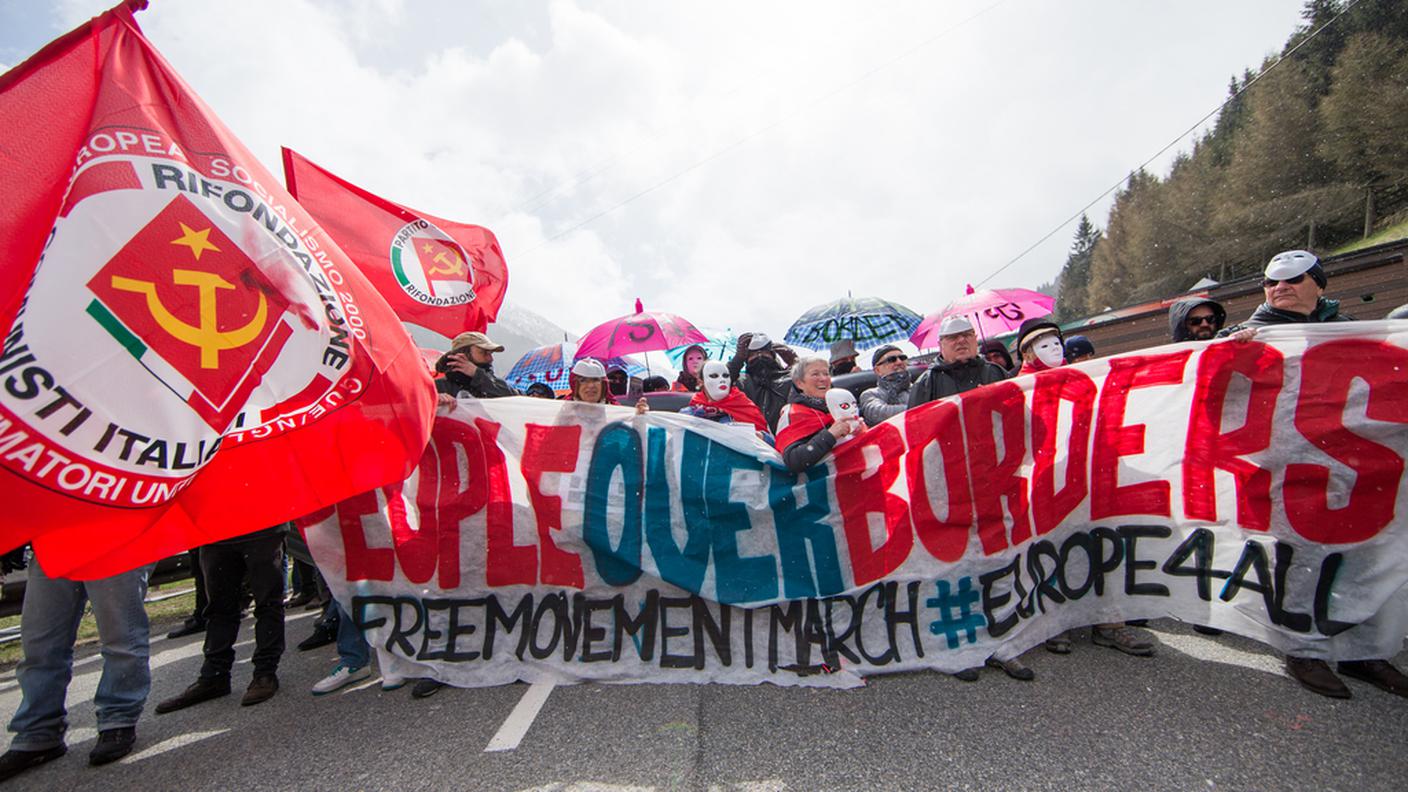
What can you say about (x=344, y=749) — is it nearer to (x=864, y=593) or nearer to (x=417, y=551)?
(x=417, y=551)

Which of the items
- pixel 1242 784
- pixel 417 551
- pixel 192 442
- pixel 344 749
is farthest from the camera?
pixel 417 551

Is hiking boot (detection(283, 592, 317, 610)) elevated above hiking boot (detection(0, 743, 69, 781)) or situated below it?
below

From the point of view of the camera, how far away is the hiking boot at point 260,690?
127 inches

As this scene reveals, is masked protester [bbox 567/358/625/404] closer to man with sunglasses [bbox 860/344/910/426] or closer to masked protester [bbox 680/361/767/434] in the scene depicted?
masked protester [bbox 680/361/767/434]

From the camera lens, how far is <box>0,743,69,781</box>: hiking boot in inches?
105

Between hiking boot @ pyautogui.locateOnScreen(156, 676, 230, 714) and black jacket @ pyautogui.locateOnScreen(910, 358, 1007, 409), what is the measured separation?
438cm

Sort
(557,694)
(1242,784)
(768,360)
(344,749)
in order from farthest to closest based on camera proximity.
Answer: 1. (768,360)
2. (557,694)
3. (344,749)
4. (1242,784)

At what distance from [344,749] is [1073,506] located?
12.1ft

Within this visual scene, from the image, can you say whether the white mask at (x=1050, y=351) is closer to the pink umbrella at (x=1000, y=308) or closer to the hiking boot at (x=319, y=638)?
the pink umbrella at (x=1000, y=308)

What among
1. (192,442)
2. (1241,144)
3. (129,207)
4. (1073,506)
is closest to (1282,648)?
(1073,506)

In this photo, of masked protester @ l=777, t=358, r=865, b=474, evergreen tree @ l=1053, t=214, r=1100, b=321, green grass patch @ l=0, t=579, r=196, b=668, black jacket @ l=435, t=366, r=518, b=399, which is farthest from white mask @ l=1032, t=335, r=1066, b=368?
evergreen tree @ l=1053, t=214, r=1100, b=321

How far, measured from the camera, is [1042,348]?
143 inches

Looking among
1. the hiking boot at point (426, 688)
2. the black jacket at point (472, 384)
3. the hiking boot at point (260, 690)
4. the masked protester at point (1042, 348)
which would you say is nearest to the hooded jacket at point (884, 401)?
the masked protester at point (1042, 348)

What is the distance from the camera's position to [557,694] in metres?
3.02
